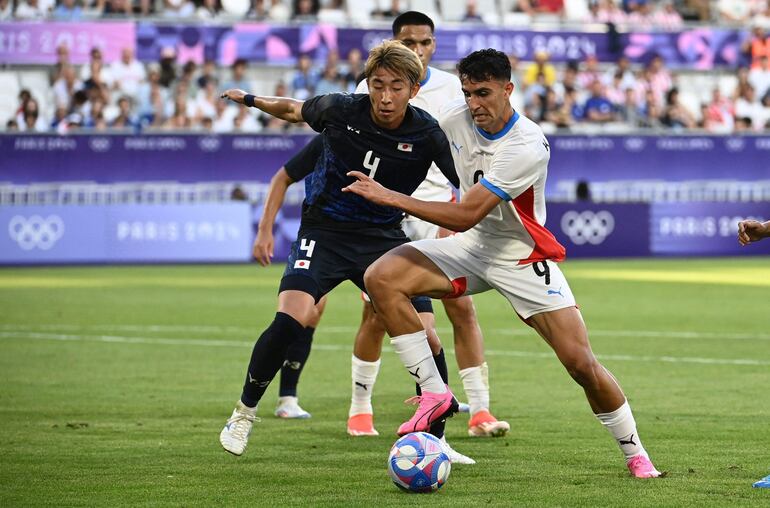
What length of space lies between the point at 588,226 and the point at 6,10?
42.2ft

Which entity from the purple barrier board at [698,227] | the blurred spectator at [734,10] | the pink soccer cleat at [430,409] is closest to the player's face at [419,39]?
the pink soccer cleat at [430,409]

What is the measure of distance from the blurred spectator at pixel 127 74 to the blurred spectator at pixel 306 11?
3.85m

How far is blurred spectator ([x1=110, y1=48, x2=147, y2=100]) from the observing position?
28.6m

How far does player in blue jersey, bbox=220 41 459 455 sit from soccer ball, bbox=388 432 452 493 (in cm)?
38

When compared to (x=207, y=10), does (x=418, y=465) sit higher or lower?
lower

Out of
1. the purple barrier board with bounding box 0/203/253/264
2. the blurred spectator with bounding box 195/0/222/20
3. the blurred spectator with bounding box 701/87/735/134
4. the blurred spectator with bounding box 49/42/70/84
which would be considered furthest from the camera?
the blurred spectator with bounding box 701/87/735/134

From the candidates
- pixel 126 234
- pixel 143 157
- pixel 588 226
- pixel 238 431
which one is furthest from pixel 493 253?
pixel 143 157

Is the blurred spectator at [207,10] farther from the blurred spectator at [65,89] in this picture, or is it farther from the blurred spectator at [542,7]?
the blurred spectator at [542,7]

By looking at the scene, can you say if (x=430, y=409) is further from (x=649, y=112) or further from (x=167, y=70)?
(x=649, y=112)

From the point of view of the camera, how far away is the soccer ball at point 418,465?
6.63m

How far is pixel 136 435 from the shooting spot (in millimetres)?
8539

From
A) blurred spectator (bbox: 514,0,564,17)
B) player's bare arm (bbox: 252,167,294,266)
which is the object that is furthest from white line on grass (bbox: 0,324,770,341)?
blurred spectator (bbox: 514,0,564,17)

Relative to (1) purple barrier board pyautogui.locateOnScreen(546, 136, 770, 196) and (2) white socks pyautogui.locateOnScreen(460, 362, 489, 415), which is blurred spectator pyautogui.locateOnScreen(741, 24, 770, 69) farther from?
(2) white socks pyautogui.locateOnScreen(460, 362, 489, 415)

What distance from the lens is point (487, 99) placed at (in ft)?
23.2
